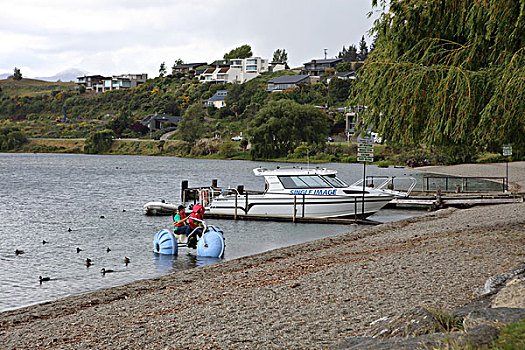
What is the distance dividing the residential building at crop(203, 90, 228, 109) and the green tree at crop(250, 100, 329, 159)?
226 ft

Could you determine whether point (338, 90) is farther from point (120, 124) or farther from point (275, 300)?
point (275, 300)

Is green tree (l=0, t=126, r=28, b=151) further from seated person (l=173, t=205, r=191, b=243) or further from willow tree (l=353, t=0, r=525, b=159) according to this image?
willow tree (l=353, t=0, r=525, b=159)

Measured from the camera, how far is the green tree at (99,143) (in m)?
159

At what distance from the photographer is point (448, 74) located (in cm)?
1409

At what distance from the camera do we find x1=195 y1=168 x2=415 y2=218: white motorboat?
30.1m

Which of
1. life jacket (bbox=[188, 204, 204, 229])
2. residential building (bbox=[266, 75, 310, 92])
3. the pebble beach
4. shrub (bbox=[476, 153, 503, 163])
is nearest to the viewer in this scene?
the pebble beach

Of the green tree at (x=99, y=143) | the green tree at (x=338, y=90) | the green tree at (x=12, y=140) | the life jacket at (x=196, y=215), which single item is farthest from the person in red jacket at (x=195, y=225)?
the green tree at (x=12, y=140)

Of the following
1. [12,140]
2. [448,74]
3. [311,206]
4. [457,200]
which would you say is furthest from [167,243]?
[12,140]

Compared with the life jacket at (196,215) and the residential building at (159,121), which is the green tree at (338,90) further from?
the life jacket at (196,215)

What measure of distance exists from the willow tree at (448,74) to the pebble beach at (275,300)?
3030 millimetres

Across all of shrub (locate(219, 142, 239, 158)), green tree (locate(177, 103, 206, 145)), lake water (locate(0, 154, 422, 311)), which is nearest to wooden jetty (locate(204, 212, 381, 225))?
lake water (locate(0, 154, 422, 311))

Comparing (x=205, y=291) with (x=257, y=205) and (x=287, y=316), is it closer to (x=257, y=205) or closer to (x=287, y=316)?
(x=287, y=316)

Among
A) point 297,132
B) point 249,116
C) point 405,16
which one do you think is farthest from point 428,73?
point 249,116

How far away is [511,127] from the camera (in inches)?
536
